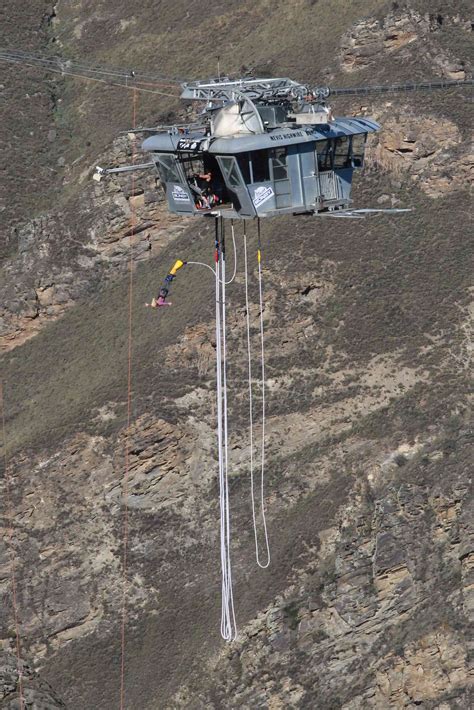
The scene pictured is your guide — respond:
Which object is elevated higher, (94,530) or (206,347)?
(206,347)

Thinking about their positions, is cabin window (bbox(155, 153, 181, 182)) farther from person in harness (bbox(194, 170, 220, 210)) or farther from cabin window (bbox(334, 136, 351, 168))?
cabin window (bbox(334, 136, 351, 168))

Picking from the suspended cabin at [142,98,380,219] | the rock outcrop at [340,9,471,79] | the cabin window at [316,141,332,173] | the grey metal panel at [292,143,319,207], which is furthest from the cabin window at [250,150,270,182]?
the rock outcrop at [340,9,471,79]

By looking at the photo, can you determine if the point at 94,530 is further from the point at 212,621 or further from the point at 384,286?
the point at 384,286

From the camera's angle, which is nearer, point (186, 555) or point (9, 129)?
point (186, 555)

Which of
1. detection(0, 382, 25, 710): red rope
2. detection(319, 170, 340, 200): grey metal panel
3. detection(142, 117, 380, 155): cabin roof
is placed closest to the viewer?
detection(142, 117, 380, 155): cabin roof

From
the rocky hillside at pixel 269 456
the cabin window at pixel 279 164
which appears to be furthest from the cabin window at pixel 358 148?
the rocky hillside at pixel 269 456

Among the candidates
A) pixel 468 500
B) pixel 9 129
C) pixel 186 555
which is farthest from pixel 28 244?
pixel 468 500

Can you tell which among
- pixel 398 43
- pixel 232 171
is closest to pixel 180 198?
pixel 232 171
